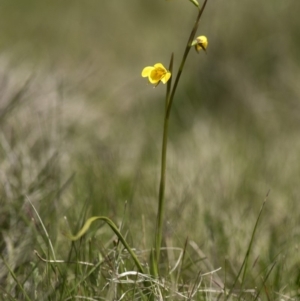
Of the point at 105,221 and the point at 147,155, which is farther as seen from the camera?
the point at 147,155

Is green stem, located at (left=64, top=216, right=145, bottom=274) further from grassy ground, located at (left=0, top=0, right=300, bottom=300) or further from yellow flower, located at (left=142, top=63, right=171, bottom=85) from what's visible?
yellow flower, located at (left=142, top=63, right=171, bottom=85)

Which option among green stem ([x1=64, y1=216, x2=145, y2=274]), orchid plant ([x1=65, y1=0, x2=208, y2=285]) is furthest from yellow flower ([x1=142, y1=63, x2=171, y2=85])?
green stem ([x1=64, y1=216, x2=145, y2=274])

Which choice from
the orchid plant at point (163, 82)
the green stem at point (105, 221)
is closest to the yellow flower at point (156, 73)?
the orchid plant at point (163, 82)

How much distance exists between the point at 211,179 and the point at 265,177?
0.26 metres

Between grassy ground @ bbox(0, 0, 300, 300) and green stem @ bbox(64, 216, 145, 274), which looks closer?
green stem @ bbox(64, 216, 145, 274)

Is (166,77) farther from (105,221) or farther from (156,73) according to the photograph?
(105,221)

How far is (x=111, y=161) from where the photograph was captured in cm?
289

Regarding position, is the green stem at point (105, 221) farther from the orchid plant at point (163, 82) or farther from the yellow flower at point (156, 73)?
the yellow flower at point (156, 73)

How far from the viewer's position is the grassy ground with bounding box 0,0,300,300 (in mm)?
1781

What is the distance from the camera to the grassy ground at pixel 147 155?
70.1 inches

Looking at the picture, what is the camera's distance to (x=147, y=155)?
327 centimetres

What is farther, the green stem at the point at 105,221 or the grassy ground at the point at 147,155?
the grassy ground at the point at 147,155

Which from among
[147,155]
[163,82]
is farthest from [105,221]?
[147,155]

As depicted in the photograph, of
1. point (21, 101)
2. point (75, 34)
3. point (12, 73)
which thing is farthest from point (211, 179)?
point (75, 34)
